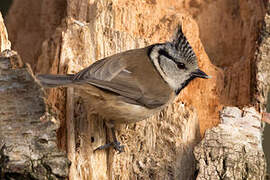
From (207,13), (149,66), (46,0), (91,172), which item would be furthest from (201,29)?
(91,172)

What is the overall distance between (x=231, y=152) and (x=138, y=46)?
3.87ft

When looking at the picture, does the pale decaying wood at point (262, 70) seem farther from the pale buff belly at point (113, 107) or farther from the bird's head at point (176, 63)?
the pale buff belly at point (113, 107)

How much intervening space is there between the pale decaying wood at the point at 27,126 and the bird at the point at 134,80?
25cm

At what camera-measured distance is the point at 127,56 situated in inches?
114

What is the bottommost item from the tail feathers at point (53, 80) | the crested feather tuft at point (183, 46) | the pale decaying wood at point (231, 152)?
the pale decaying wood at point (231, 152)

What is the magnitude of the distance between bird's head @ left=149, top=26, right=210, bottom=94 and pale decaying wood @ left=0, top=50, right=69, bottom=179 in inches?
44.9

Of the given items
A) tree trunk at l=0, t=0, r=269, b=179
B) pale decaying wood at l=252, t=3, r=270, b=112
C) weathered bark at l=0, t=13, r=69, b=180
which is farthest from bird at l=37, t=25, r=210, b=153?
pale decaying wood at l=252, t=3, r=270, b=112

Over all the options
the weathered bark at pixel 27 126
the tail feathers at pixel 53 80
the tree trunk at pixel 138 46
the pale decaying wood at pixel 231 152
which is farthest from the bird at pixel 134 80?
the pale decaying wood at pixel 231 152

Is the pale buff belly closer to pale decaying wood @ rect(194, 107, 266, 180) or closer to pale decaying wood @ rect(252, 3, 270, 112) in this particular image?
pale decaying wood @ rect(194, 107, 266, 180)

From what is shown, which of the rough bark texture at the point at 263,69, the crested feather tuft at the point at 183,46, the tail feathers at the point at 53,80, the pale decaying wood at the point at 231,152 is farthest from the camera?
the rough bark texture at the point at 263,69

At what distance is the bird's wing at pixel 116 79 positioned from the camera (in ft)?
8.46

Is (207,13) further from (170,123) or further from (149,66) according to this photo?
(170,123)

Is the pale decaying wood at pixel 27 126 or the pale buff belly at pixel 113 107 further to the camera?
the pale buff belly at pixel 113 107

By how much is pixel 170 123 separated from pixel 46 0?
6.01 feet
